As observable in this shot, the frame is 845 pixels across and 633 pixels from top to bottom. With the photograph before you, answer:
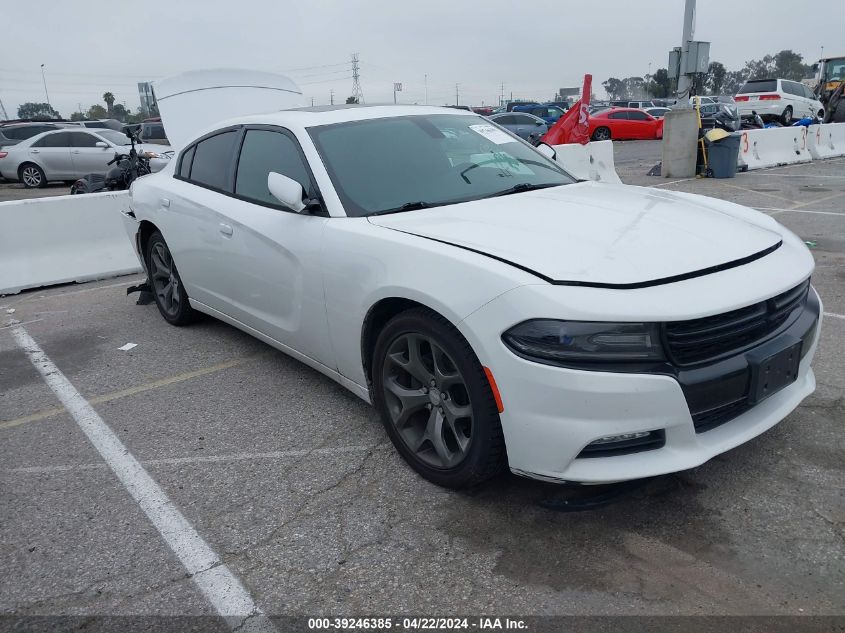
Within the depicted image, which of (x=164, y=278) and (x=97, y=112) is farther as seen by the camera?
(x=97, y=112)

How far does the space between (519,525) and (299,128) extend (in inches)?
95.1

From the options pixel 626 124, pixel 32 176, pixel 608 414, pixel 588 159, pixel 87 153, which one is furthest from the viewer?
pixel 626 124

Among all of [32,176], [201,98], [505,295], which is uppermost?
[201,98]

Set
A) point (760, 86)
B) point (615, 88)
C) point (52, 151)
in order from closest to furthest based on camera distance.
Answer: point (52, 151) → point (760, 86) → point (615, 88)

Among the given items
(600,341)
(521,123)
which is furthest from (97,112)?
(600,341)

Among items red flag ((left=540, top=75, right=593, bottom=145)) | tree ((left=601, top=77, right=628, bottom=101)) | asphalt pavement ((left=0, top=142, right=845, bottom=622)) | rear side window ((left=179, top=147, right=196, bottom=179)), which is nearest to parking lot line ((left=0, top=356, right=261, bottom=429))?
asphalt pavement ((left=0, top=142, right=845, bottom=622))

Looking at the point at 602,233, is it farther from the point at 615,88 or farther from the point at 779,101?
the point at 615,88

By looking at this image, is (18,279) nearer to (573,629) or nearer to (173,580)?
(173,580)

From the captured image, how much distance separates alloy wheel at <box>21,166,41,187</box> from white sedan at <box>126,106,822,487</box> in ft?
55.6

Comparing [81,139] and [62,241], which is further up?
[81,139]

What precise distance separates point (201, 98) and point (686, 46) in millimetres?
11445

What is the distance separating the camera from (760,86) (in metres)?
27.5

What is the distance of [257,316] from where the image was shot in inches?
160

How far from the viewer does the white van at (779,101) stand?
1053 inches
